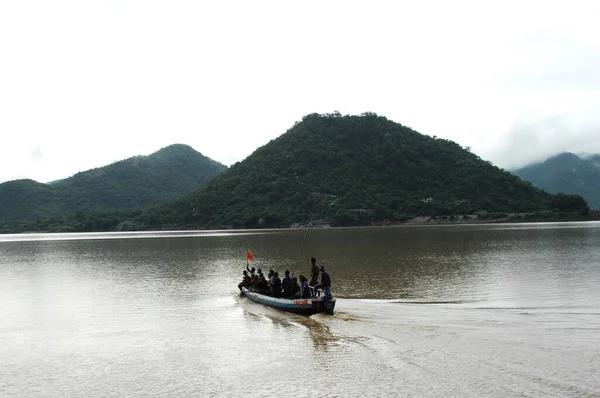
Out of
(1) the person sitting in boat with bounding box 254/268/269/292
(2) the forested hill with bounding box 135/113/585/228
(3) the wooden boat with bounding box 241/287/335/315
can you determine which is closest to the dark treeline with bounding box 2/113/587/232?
(2) the forested hill with bounding box 135/113/585/228

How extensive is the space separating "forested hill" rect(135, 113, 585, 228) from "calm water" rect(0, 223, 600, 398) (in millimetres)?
101412

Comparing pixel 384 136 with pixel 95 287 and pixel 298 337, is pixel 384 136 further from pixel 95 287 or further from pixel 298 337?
pixel 298 337

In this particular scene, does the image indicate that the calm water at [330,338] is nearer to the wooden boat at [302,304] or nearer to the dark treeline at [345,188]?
the wooden boat at [302,304]

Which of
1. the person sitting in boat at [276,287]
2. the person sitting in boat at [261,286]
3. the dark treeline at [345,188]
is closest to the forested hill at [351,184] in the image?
the dark treeline at [345,188]

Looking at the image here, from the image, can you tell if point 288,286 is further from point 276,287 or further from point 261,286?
point 261,286

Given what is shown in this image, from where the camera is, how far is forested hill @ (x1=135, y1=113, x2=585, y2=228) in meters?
135

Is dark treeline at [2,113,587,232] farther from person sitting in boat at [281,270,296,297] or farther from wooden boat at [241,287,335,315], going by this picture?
wooden boat at [241,287,335,315]

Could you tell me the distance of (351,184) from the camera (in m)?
146

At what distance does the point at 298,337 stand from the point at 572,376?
29.7ft

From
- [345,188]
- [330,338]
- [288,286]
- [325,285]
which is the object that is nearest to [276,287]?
[288,286]

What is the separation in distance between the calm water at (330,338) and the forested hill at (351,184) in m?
101

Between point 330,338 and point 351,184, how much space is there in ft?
426

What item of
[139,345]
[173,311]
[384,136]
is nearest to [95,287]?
[173,311]

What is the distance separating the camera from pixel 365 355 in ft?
48.6
